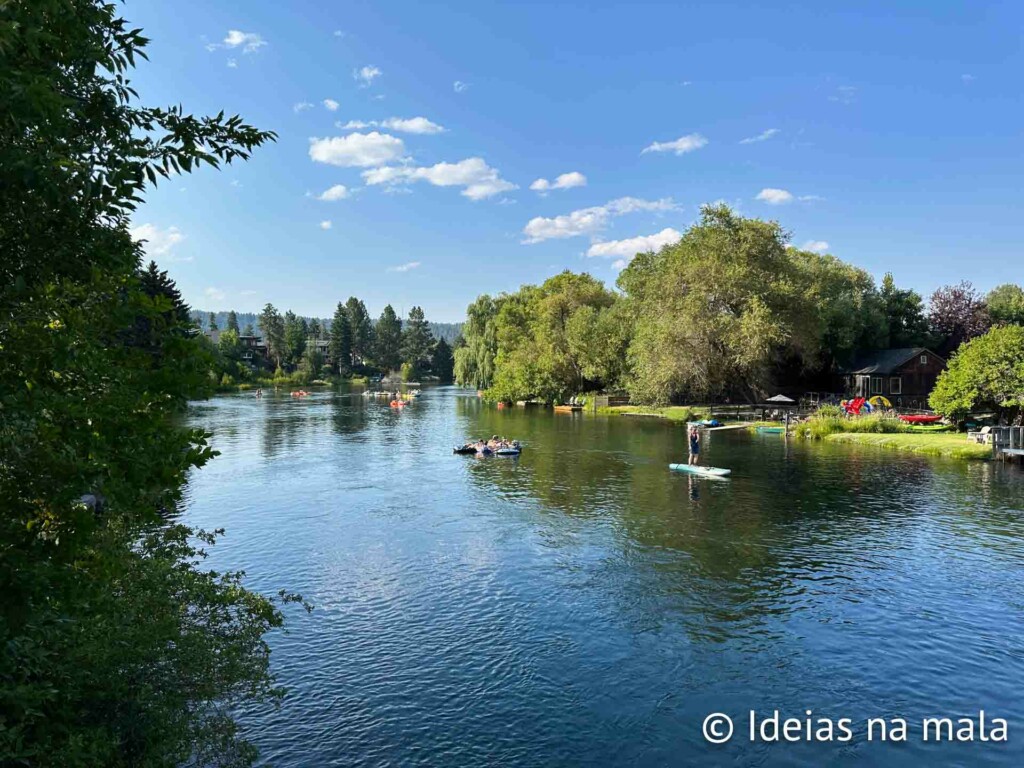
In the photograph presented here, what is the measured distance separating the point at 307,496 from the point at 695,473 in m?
24.8

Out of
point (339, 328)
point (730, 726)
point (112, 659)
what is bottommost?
point (730, 726)

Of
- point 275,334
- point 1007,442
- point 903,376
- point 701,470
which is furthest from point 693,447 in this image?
point 275,334

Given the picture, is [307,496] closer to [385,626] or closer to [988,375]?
[385,626]

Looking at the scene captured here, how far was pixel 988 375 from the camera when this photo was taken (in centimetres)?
5134

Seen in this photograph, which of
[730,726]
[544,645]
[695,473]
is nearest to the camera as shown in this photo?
[730,726]

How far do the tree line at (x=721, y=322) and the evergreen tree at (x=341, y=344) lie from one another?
8227cm

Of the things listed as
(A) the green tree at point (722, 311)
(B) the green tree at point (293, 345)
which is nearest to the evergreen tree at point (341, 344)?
(B) the green tree at point (293, 345)

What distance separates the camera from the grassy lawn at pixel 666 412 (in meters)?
80.1

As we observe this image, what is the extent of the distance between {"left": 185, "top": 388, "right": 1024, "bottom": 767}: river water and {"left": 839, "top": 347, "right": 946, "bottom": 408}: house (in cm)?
3862

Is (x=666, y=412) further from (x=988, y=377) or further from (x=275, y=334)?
(x=275, y=334)

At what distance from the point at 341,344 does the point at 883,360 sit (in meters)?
141

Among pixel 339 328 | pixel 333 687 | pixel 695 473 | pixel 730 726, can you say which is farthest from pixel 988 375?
pixel 339 328

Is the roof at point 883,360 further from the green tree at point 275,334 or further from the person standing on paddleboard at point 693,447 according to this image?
the green tree at point 275,334

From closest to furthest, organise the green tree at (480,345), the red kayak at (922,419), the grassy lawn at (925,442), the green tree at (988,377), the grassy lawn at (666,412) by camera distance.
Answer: the grassy lawn at (925,442)
the green tree at (988,377)
the red kayak at (922,419)
the grassy lawn at (666,412)
the green tree at (480,345)
